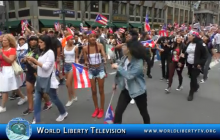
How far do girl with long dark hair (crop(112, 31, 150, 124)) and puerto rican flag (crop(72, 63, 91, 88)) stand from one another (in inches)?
55.3

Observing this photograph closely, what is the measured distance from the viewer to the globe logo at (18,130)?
2.90m

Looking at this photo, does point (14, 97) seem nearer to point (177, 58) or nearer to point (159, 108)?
point (159, 108)

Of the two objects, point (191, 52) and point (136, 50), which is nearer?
point (136, 50)

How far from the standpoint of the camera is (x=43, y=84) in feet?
12.1

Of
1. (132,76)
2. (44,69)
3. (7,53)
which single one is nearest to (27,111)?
(7,53)

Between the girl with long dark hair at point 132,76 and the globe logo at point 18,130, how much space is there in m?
1.28

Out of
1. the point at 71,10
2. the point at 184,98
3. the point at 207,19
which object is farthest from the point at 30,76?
the point at 207,19

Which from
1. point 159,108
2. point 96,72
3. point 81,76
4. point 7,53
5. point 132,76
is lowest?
point 159,108

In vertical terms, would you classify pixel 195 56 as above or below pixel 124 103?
above

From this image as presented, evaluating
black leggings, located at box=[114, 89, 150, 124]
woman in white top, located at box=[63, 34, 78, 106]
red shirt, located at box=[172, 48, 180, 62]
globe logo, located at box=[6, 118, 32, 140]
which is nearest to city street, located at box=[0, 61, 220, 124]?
woman in white top, located at box=[63, 34, 78, 106]

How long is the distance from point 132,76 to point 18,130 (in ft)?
5.88

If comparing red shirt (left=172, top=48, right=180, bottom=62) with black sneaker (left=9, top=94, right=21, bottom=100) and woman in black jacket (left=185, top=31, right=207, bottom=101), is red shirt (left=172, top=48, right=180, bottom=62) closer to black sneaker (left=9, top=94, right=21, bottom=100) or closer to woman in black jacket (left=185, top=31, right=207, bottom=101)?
woman in black jacket (left=185, top=31, right=207, bottom=101)

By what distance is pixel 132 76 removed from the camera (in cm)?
304

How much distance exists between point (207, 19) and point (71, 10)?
4410 centimetres
